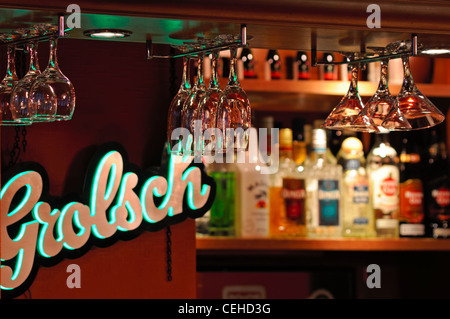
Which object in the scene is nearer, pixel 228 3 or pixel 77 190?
pixel 228 3

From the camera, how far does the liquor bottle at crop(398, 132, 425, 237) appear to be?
9.23 ft

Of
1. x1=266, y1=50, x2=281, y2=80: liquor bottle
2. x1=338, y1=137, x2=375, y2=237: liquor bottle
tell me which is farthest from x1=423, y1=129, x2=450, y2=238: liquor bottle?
x1=266, y1=50, x2=281, y2=80: liquor bottle

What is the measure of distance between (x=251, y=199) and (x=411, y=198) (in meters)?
0.64

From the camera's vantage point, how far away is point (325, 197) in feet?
9.05

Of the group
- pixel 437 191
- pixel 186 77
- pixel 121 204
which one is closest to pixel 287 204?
pixel 437 191

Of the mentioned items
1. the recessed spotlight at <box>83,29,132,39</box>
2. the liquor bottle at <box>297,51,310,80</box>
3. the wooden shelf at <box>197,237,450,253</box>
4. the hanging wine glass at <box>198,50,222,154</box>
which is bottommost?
the wooden shelf at <box>197,237,450,253</box>

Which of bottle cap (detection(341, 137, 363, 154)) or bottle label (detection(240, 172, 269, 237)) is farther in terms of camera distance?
bottle cap (detection(341, 137, 363, 154))

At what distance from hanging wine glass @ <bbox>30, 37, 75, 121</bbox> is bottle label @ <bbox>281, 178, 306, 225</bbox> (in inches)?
57.9

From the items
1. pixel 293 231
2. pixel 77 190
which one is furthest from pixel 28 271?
pixel 293 231

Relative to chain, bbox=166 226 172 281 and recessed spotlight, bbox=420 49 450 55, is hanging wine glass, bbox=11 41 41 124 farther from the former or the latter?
chain, bbox=166 226 172 281

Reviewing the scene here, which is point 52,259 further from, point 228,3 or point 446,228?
point 446,228

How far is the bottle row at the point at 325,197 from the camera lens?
2.69 metres
